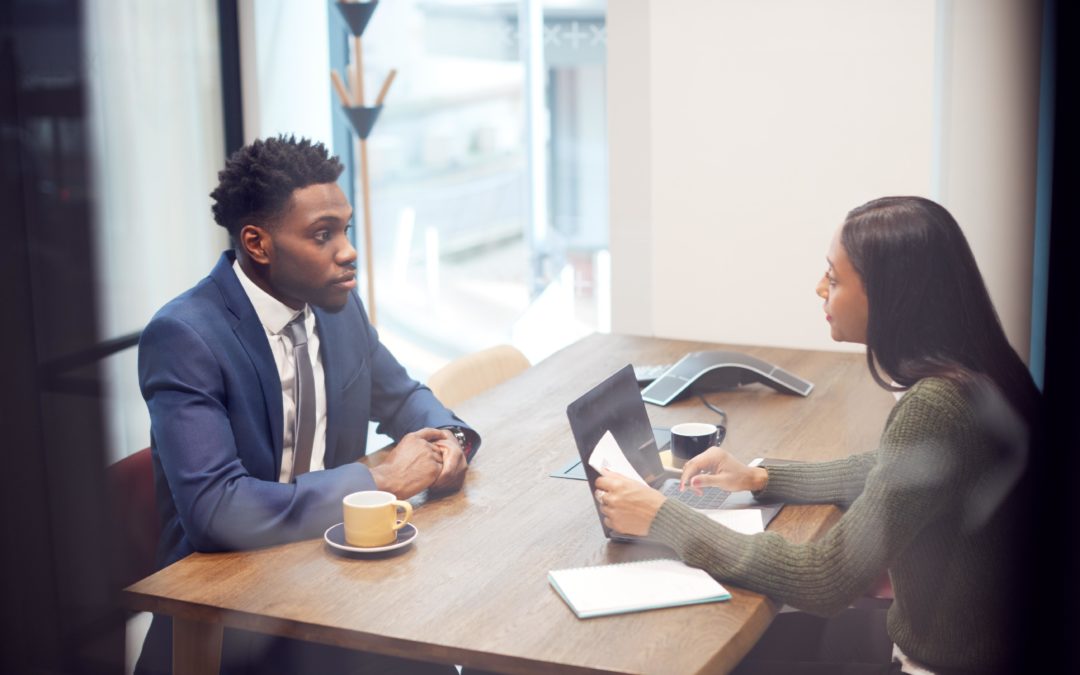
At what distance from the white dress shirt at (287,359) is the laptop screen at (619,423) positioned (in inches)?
18.9

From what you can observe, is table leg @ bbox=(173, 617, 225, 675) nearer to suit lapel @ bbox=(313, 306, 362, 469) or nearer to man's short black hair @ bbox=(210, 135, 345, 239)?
suit lapel @ bbox=(313, 306, 362, 469)

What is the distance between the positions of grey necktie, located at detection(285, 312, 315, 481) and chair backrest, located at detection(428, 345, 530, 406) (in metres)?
0.41

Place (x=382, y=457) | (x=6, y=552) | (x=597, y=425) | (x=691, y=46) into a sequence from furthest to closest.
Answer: (x=691, y=46) → (x=382, y=457) → (x=597, y=425) → (x=6, y=552)

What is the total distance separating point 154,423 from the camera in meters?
1.41

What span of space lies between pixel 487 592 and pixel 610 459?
28 centimetres

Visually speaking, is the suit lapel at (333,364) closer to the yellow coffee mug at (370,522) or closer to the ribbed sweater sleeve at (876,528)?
the yellow coffee mug at (370,522)

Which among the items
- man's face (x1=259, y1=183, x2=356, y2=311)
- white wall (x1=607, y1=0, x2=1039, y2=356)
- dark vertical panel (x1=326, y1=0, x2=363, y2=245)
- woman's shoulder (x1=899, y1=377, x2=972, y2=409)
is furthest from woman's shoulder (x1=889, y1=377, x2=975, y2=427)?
dark vertical panel (x1=326, y1=0, x2=363, y2=245)

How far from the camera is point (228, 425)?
4.68 ft

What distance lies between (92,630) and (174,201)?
1.40 metres

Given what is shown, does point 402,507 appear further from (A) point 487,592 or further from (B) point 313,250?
(B) point 313,250

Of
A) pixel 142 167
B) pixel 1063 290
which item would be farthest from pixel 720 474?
pixel 142 167

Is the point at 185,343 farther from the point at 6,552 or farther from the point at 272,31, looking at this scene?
the point at 272,31

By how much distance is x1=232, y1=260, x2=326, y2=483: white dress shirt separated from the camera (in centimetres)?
159

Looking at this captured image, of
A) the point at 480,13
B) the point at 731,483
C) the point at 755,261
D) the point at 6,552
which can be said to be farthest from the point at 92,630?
the point at 480,13
